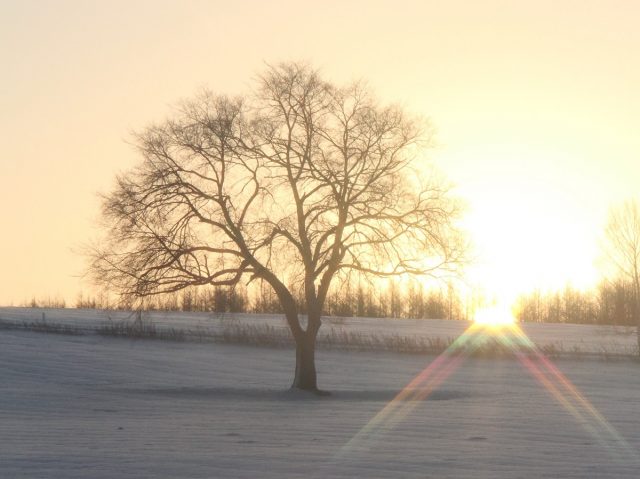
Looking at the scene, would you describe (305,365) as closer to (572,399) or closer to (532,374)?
(572,399)

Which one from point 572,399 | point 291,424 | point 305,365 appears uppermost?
point 305,365

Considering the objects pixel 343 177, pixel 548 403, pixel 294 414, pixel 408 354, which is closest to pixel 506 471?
pixel 294 414

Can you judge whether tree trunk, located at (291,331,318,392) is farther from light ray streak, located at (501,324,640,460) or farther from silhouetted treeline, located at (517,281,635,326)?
silhouetted treeline, located at (517,281,635,326)

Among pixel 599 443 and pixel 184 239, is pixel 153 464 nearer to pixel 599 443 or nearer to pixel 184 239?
pixel 599 443

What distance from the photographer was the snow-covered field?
13859 mm

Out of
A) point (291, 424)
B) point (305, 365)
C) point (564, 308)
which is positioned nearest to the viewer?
point (291, 424)

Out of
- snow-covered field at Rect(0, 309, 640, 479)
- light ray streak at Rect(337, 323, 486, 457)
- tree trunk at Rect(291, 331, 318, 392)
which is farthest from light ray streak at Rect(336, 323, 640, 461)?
tree trunk at Rect(291, 331, 318, 392)

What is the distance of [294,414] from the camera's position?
24.6 meters

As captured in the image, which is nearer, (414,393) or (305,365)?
(305,365)

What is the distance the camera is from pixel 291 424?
21281 mm

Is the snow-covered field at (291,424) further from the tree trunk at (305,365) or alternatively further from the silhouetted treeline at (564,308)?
the silhouetted treeline at (564,308)

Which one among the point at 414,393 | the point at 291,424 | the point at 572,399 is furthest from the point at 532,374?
the point at 291,424

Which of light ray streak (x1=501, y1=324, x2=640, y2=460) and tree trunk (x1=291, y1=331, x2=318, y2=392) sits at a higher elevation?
tree trunk (x1=291, y1=331, x2=318, y2=392)

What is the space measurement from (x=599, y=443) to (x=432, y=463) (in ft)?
15.2
